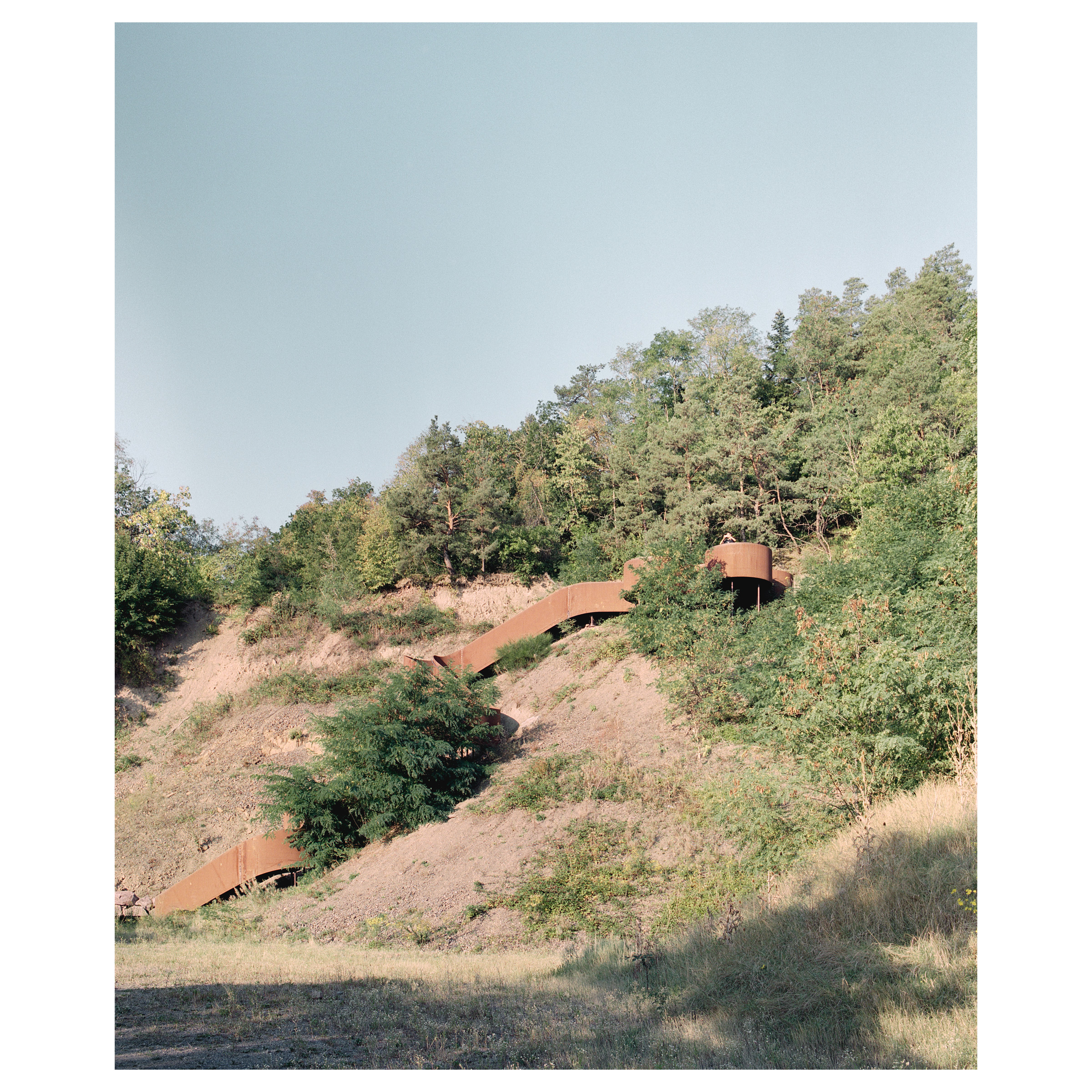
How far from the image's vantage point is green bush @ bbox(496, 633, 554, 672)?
57.9ft

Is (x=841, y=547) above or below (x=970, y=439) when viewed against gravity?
below

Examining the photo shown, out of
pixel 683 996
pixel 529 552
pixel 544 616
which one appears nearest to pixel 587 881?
pixel 683 996

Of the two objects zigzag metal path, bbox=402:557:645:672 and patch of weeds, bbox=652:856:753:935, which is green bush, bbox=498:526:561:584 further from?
patch of weeds, bbox=652:856:753:935

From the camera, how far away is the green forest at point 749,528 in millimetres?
7984

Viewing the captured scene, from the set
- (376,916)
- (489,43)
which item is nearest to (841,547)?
(376,916)

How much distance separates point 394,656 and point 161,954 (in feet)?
44.4

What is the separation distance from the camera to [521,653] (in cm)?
1767

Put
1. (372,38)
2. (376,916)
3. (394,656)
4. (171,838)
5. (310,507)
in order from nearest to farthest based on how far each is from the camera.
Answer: (372,38) < (376,916) < (171,838) < (394,656) < (310,507)

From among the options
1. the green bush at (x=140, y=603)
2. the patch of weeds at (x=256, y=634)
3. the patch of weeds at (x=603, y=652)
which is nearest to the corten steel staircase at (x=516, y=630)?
the patch of weeds at (x=603, y=652)

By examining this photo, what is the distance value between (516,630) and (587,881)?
9.33m

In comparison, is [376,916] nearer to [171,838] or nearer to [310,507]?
[171,838]

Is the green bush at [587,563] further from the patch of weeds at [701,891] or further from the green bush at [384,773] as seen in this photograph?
the patch of weeds at [701,891]

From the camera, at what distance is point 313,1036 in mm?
4488

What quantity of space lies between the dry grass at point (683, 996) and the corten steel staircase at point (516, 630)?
5097 mm
